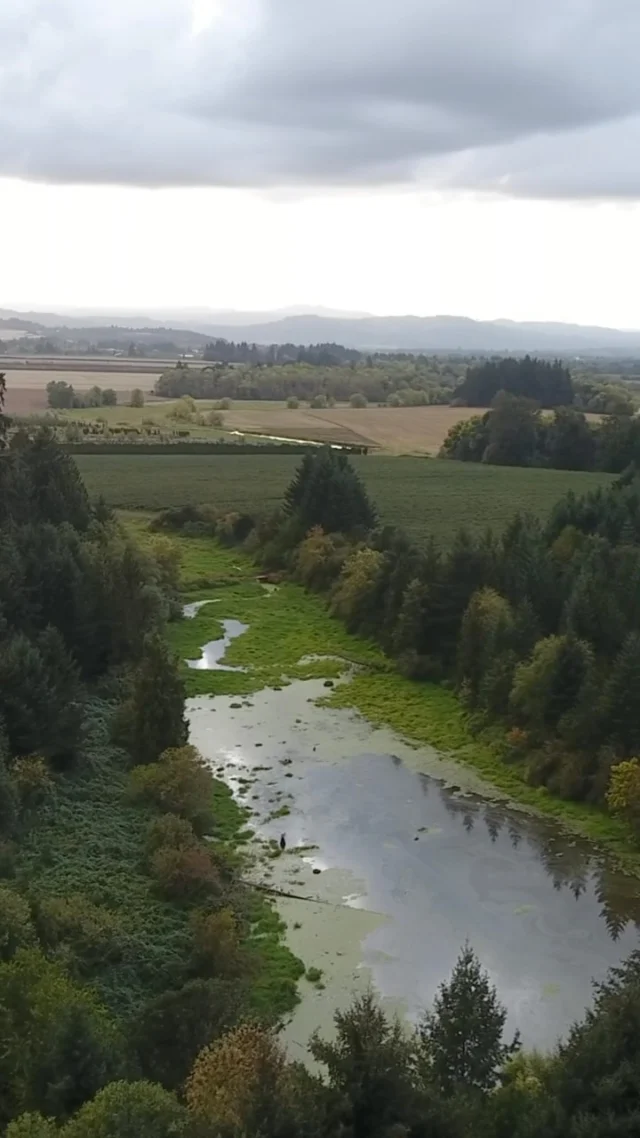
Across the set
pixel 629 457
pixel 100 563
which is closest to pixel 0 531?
pixel 100 563

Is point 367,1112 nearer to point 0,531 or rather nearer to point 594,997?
point 594,997

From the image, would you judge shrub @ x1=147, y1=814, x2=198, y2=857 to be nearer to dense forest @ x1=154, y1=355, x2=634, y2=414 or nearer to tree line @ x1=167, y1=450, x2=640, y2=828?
tree line @ x1=167, y1=450, x2=640, y2=828

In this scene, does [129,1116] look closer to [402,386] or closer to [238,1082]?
[238,1082]

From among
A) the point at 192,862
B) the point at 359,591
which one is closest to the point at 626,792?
the point at 192,862

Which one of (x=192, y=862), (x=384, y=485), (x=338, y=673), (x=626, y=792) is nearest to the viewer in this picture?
(x=192, y=862)

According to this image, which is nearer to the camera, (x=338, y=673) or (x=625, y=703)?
(x=625, y=703)

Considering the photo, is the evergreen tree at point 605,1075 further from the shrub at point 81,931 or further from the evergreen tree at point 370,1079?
the shrub at point 81,931

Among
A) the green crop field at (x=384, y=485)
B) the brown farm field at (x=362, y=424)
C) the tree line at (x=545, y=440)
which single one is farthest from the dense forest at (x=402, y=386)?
the green crop field at (x=384, y=485)
